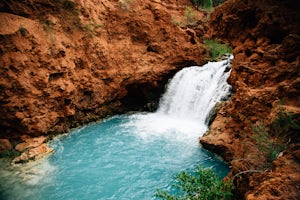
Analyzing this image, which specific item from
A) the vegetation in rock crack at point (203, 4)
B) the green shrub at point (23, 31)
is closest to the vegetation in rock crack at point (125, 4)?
the green shrub at point (23, 31)

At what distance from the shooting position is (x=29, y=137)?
32.2ft

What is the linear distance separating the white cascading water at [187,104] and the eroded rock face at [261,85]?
8.69 feet

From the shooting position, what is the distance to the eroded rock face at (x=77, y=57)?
9.45 m

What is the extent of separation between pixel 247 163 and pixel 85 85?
26.7 feet

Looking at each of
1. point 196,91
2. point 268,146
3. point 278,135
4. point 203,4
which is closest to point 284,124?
point 278,135

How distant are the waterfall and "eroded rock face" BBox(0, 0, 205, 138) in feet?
2.73

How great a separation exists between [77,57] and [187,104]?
5.02 metres

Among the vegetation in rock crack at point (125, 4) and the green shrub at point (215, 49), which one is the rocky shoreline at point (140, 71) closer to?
the vegetation in rock crack at point (125, 4)

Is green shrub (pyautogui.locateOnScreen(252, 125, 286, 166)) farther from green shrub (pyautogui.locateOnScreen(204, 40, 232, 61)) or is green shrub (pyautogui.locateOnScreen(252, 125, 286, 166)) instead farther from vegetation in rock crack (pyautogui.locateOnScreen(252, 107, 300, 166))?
green shrub (pyautogui.locateOnScreen(204, 40, 232, 61))

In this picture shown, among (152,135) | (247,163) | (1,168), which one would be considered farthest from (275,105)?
(1,168)

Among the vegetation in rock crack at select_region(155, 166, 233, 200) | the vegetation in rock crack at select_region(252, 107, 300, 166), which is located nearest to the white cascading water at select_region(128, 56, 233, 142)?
the vegetation in rock crack at select_region(252, 107, 300, 166)

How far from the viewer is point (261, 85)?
6.22 meters

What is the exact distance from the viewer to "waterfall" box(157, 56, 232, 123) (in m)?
11.3

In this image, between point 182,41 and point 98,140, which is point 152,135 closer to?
point 98,140
